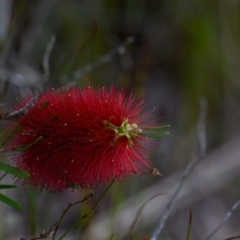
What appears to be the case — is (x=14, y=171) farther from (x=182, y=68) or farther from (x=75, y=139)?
(x=182, y=68)

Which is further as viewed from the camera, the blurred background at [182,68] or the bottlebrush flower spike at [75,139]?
the blurred background at [182,68]

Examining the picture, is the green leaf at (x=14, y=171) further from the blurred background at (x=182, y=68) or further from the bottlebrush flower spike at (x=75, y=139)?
the blurred background at (x=182, y=68)

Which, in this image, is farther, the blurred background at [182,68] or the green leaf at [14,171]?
the blurred background at [182,68]

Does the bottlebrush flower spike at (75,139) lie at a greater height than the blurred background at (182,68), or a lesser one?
lesser

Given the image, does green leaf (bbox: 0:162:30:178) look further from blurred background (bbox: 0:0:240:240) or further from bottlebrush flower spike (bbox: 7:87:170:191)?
blurred background (bbox: 0:0:240:240)

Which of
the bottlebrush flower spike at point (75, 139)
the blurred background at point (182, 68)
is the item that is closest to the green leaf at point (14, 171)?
the bottlebrush flower spike at point (75, 139)

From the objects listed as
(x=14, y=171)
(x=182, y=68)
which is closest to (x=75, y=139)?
(x=14, y=171)

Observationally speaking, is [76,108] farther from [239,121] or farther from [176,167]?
[239,121]

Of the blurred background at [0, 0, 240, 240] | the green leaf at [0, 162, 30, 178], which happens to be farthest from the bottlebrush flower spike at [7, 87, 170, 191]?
the blurred background at [0, 0, 240, 240]

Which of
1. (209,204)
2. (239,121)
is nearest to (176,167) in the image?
(209,204)
